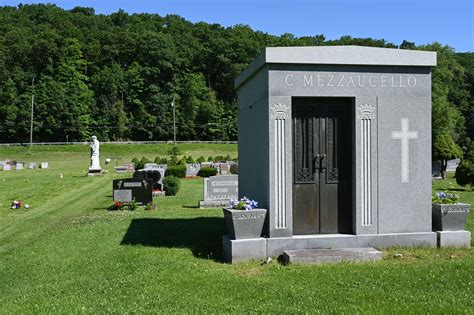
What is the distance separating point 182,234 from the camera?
414 inches

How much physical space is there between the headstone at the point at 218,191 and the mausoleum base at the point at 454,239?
9.14 metres

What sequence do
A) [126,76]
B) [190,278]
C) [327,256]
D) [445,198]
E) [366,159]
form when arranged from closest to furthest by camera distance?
[190,278] → [327,256] → [366,159] → [445,198] → [126,76]

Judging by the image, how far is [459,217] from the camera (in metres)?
8.46

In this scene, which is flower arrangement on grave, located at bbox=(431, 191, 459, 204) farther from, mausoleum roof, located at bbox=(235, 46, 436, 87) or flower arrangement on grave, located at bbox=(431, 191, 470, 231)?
mausoleum roof, located at bbox=(235, 46, 436, 87)

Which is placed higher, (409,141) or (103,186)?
(409,141)

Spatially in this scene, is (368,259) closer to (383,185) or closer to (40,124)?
(383,185)

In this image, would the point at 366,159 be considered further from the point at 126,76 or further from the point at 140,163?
the point at 126,76

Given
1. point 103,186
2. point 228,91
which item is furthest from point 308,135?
point 228,91

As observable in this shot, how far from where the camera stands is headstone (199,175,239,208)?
16.7 metres

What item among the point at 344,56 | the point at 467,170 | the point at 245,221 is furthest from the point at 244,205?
the point at 467,170

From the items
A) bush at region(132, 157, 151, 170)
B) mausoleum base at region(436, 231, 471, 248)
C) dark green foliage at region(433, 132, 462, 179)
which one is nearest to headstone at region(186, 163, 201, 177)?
bush at region(132, 157, 151, 170)

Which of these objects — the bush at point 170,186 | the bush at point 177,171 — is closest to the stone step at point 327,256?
the bush at point 170,186

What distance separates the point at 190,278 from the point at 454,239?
182 inches

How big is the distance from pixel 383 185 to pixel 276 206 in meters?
1.88
